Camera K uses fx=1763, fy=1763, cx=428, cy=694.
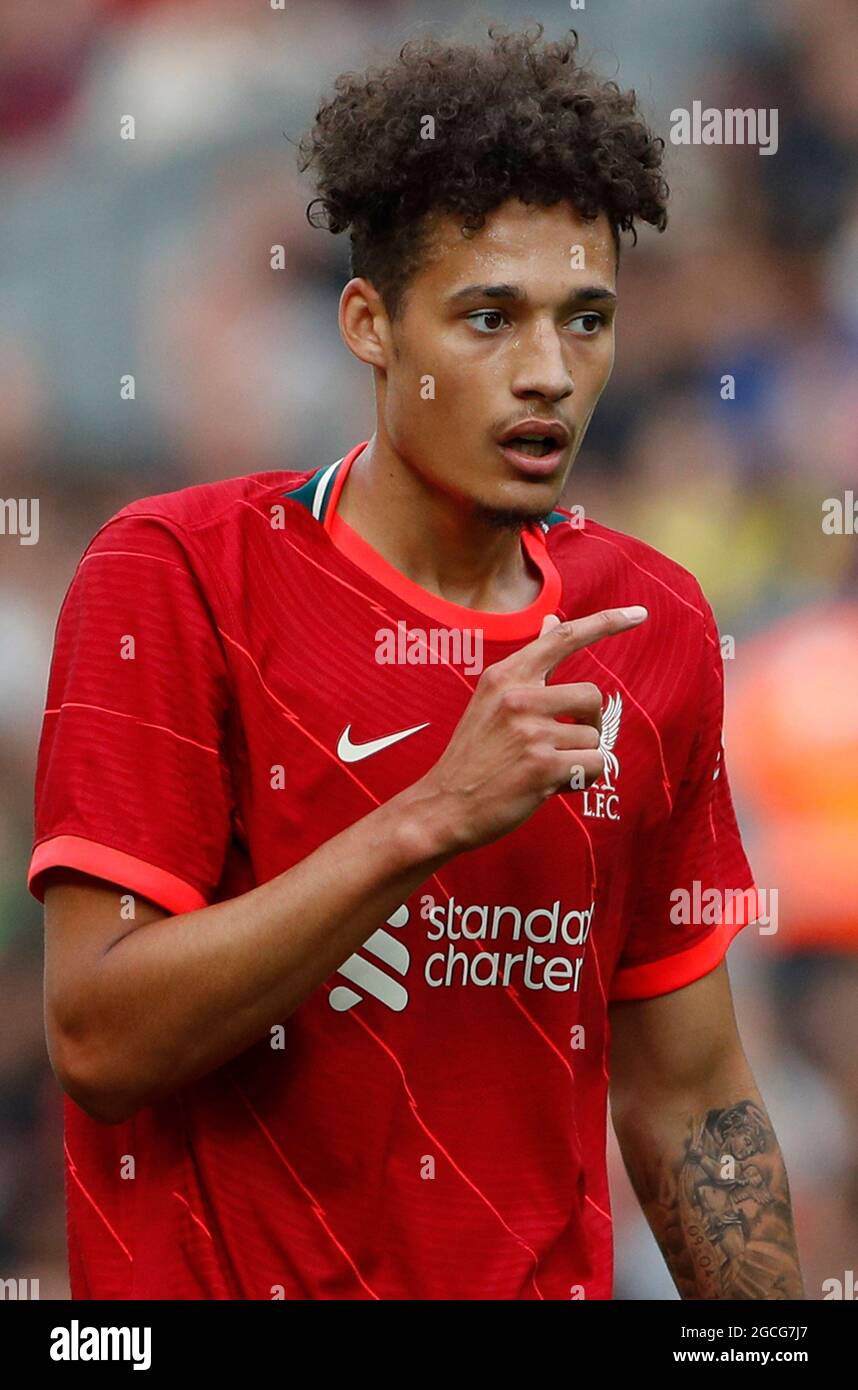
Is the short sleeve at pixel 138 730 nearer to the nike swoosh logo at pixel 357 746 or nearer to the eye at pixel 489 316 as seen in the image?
the nike swoosh logo at pixel 357 746

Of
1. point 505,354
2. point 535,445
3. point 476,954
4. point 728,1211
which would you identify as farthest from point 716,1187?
point 505,354

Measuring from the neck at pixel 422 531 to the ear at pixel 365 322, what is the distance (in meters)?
0.10

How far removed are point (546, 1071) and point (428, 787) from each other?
50 cm

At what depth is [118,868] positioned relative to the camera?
1.68 m

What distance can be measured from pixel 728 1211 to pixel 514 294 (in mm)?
1115

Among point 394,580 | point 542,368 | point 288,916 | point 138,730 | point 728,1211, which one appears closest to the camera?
point 288,916

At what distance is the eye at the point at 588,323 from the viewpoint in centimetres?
193

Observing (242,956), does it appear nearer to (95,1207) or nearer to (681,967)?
(95,1207)

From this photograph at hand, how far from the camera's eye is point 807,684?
393 cm

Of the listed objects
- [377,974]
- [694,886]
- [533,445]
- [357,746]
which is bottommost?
[377,974]

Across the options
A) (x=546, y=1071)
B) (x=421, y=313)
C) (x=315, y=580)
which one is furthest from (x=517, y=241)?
(x=546, y=1071)

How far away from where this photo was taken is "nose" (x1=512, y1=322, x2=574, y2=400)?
1847 millimetres

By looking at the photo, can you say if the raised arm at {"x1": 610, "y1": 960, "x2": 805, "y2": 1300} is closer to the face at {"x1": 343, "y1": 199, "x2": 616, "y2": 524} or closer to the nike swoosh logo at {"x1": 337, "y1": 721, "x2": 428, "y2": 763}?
the nike swoosh logo at {"x1": 337, "y1": 721, "x2": 428, "y2": 763}

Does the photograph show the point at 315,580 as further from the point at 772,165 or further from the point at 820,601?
the point at 772,165
